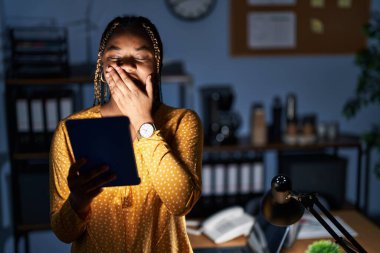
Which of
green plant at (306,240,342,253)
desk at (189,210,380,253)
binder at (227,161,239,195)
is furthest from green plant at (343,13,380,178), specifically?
green plant at (306,240,342,253)

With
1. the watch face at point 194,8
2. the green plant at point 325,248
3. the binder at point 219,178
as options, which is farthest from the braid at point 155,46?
the watch face at point 194,8

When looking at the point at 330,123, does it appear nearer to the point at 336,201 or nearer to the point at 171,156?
the point at 336,201

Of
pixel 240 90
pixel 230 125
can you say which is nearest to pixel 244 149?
pixel 230 125

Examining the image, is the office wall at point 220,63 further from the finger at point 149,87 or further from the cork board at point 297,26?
the finger at point 149,87

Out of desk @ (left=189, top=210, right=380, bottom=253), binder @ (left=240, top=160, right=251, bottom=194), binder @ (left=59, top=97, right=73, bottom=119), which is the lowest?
binder @ (left=240, top=160, right=251, bottom=194)

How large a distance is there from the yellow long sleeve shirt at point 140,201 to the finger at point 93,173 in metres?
0.10

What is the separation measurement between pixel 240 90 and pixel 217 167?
58cm

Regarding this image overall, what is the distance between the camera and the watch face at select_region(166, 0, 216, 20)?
10.3 ft

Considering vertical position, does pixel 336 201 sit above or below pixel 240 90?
below

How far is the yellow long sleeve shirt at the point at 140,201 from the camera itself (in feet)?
3.53

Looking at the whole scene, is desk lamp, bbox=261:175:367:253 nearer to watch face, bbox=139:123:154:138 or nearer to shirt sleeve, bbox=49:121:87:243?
watch face, bbox=139:123:154:138

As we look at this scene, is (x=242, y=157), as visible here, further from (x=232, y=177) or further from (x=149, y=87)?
(x=149, y=87)

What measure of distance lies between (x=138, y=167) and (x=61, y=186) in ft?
0.60

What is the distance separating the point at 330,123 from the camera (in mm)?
→ 3219
